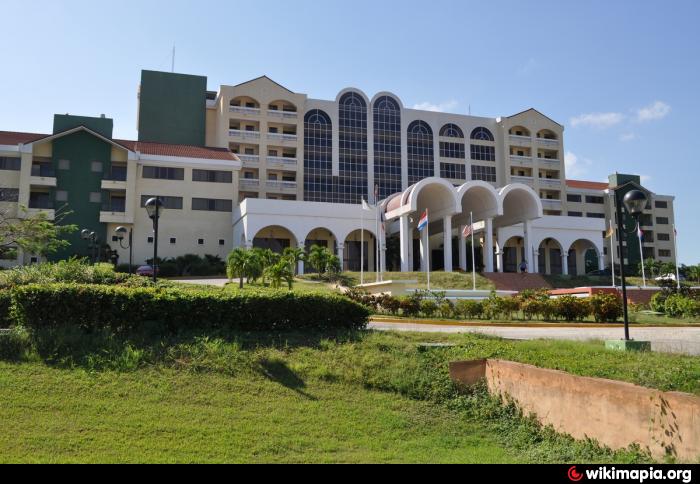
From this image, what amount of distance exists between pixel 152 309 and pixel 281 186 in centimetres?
4391

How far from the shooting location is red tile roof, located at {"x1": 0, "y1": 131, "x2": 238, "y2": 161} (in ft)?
157

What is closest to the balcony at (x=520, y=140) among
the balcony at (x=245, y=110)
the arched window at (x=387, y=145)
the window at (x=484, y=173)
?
the window at (x=484, y=173)

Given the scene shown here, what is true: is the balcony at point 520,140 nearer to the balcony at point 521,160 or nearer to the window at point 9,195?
the balcony at point 521,160

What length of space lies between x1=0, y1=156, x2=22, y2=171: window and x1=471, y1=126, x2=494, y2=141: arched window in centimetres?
4333

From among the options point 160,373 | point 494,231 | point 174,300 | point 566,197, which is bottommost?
point 160,373

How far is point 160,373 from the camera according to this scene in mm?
9625

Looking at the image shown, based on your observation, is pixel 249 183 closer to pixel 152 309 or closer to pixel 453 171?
pixel 453 171

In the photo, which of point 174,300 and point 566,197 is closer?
point 174,300

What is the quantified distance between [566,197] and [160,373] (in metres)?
64.0
